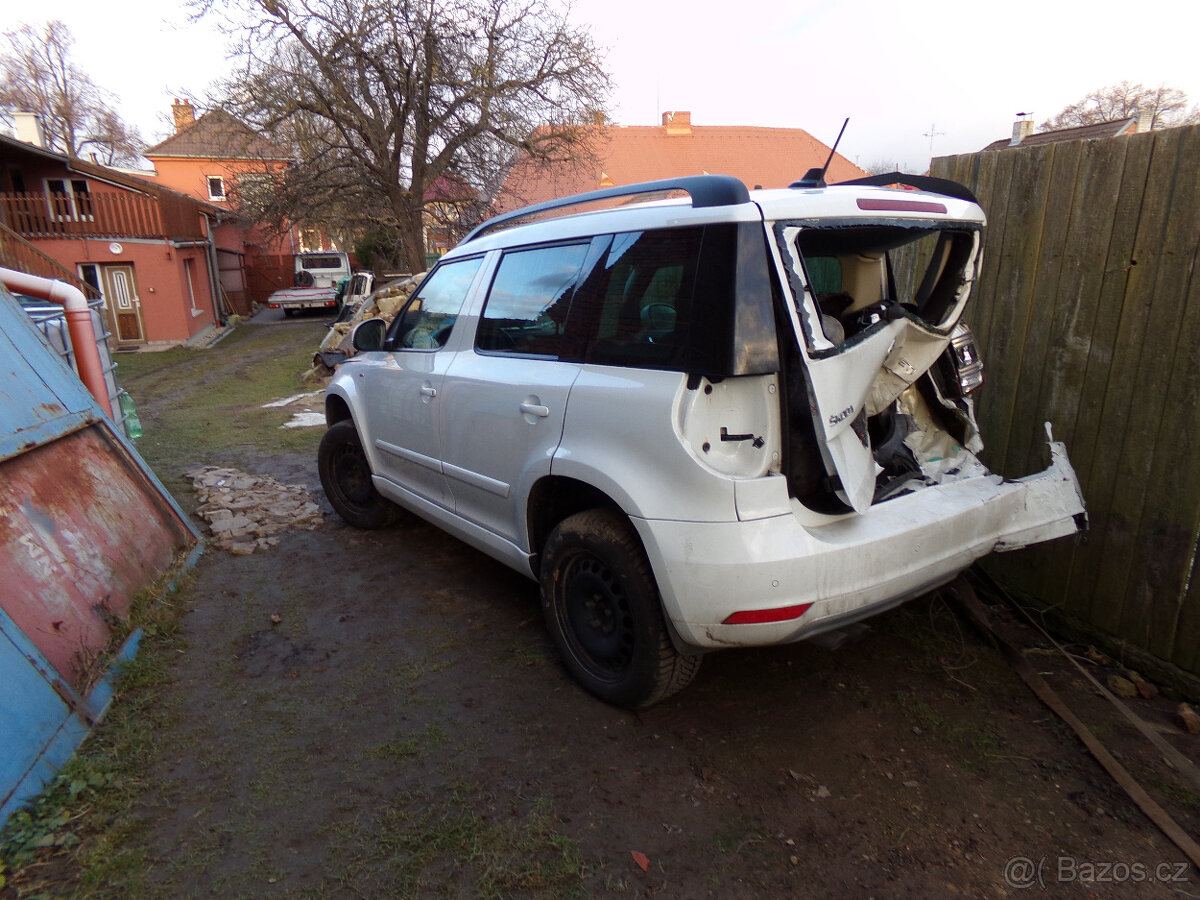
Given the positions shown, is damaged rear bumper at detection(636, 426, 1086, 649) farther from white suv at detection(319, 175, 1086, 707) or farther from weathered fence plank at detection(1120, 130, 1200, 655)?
weathered fence plank at detection(1120, 130, 1200, 655)

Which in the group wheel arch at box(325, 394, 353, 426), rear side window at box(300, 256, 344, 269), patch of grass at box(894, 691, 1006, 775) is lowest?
patch of grass at box(894, 691, 1006, 775)

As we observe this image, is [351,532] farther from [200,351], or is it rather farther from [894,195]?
[200,351]

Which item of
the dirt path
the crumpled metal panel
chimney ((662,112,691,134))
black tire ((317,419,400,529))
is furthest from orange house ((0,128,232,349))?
chimney ((662,112,691,134))

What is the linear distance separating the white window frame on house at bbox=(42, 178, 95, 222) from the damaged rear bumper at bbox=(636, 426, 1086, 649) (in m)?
22.4

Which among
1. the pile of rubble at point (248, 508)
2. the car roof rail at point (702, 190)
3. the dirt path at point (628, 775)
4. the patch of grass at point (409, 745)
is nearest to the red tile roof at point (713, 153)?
the pile of rubble at point (248, 508)

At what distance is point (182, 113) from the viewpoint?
71.6 feet

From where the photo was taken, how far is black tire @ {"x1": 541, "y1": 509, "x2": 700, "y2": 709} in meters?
2.65

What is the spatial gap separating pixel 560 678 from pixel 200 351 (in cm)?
1877

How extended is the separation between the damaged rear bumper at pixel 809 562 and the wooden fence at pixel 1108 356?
803 millimetres

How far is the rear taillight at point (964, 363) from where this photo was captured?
3.25 meters

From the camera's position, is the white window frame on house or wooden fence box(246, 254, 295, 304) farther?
wooden fence box(246, 254, 295, 304)

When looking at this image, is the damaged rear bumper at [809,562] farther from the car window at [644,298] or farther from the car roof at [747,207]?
the car roof at [747,207]

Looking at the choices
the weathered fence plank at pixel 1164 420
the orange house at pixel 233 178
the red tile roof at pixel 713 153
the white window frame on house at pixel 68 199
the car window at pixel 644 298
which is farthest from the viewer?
the red tile roof at pixel 713 153

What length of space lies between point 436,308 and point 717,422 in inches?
88.5
